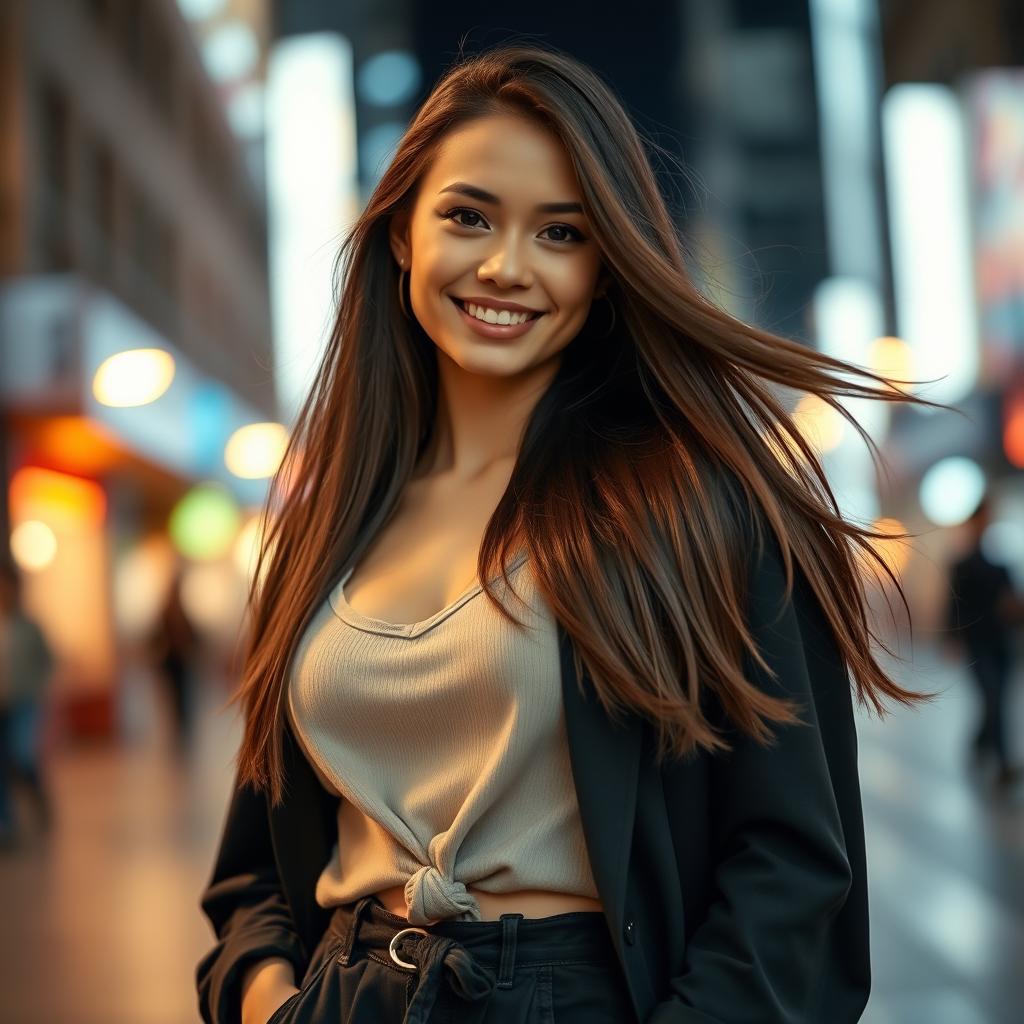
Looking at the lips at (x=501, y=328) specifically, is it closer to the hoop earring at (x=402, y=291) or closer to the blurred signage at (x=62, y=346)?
the hoop earring at (x=402, y=291)

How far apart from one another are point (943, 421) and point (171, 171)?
592 inches

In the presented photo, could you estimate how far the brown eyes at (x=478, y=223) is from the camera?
1.93 meters

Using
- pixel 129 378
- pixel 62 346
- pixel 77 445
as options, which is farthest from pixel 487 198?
pixel 77 445

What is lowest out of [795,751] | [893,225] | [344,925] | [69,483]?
[344,925]

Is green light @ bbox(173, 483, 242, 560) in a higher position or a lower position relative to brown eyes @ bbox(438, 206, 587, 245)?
higher

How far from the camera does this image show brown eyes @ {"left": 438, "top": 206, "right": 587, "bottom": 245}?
193cm

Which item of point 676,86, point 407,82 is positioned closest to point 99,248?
point 407,82

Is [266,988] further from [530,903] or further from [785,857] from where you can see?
[785,857]

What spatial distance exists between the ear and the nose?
11.7 inches

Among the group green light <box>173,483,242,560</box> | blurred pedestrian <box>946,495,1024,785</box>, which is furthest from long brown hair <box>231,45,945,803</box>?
green light <box>173,483,242,560</box>

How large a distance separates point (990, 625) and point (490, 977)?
28.4 ft

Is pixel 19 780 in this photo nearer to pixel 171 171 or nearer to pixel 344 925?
pixel 344 925

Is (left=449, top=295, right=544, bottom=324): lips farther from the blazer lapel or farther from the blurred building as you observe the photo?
the blurred building

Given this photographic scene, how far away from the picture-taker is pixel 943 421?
2819 cm
